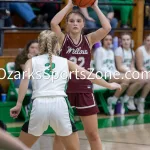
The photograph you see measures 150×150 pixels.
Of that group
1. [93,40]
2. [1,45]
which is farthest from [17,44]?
[93,40]

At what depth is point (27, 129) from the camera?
16.4ft

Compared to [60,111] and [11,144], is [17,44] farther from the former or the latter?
[11,144]

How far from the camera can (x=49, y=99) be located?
193 inches

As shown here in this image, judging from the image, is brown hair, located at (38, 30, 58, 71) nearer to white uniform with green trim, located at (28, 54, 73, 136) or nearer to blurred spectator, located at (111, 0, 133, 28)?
white uniform with green trim, located at (28, 54, 73, 136)

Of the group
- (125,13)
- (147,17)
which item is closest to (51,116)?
(125,13)

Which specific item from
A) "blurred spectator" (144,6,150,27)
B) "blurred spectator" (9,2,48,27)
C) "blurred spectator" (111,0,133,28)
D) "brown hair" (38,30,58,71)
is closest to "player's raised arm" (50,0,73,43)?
"brown hair" (38,30,58,71)

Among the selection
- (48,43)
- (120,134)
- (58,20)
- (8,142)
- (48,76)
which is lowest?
(120,134)

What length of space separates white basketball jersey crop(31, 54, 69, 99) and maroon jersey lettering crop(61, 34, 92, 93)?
822mm

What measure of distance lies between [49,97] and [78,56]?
111 cm

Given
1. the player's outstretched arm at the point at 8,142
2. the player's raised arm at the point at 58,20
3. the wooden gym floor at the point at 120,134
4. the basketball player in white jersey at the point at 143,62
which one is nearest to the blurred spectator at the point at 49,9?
the basketball player in white jersey at the point at 143,62

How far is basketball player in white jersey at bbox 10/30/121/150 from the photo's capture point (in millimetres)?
4855

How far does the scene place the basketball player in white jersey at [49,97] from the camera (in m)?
4.86

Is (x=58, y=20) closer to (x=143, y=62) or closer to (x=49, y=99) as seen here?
(x=49, y=99)

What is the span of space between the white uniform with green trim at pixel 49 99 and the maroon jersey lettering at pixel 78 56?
0.82 metres
